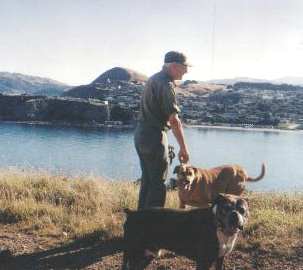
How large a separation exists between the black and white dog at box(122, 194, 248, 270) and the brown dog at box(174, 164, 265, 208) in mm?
2502

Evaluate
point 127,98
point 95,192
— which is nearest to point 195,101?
point 127,98

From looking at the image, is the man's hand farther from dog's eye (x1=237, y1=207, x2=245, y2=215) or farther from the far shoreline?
the far shoreline

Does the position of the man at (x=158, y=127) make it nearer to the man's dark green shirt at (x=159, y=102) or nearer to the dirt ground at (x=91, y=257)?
the man's dark green shirt at (x=159, y=102)

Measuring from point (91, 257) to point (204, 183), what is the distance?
A: 115 inches

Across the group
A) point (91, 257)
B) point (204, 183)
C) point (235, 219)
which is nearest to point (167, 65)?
point (235, 219)

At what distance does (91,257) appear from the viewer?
6688mm

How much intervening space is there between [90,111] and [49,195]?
10630 centimetres

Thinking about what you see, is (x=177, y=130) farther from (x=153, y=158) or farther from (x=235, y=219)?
(x=235, y=219)

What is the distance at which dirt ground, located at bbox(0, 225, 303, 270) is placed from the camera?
20.9 feet

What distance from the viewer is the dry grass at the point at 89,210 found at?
7402mm

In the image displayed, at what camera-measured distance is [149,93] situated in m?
6.84

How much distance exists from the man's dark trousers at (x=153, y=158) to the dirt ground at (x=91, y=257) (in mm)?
819

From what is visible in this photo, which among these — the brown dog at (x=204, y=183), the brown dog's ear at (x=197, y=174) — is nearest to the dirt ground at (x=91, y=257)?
the brown dog at (x=204, y=183)

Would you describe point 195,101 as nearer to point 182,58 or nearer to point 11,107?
point 11,107
